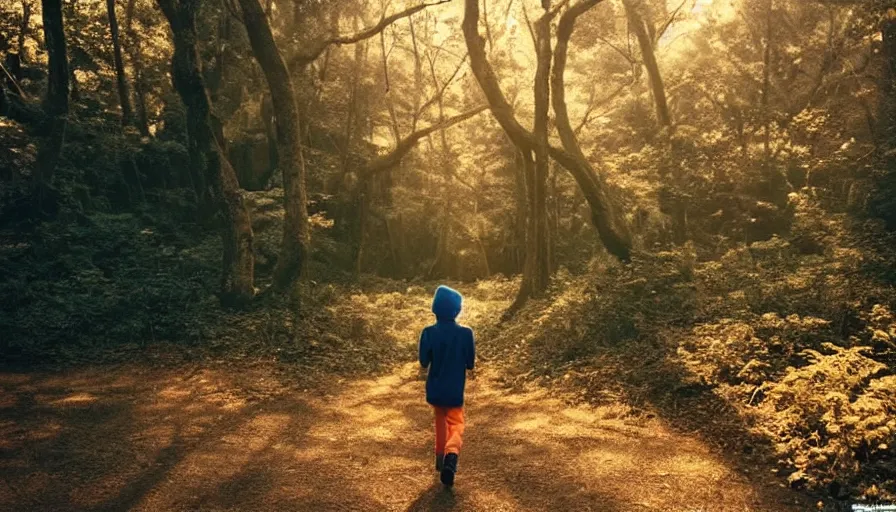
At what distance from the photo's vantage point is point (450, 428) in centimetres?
538

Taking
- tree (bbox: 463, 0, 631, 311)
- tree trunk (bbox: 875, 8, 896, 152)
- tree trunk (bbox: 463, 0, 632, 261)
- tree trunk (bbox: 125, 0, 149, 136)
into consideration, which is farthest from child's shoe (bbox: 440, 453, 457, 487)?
tree trunk (bbox: 125, 0, 149, 136)

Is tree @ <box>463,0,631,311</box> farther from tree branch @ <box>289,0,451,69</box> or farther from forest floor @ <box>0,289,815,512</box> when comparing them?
forest floor @ <box>0,289,815,512</box>

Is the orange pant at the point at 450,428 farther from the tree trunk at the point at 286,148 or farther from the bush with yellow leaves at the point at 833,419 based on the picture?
the tree trunk at the point at 286,148

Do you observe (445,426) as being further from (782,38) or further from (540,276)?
(782,38)

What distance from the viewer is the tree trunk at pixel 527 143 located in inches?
609

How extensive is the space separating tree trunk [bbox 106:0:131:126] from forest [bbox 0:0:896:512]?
120mm

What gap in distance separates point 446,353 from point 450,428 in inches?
27.9

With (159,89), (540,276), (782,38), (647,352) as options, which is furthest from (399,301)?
(782,38)

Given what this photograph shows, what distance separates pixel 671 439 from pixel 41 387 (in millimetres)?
9538

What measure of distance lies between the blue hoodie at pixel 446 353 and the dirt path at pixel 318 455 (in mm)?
973

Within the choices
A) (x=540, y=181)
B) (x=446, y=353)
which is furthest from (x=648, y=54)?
(x=446, y=353)

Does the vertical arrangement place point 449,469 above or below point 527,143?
below

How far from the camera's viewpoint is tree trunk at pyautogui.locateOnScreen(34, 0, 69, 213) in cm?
1595

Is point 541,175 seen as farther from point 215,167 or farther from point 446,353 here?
point 446,353
